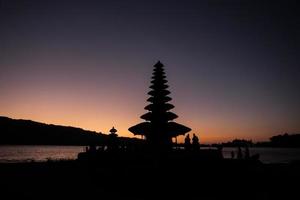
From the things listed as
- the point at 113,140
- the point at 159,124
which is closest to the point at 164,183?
the point at 159,124

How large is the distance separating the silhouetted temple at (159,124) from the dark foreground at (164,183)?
8.85ft

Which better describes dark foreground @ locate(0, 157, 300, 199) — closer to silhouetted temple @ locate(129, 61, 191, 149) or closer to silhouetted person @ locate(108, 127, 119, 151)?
silhouetted temple @ locate(129, 61, 191, 149)

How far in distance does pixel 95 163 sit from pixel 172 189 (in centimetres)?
739

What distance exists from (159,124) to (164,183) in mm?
5054

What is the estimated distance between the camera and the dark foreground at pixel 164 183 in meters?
11.1

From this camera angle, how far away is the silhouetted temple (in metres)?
16.8

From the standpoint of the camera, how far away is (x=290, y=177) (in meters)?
15.5

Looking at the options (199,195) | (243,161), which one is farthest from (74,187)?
(243,161)

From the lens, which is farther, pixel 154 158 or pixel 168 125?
pixel 168 125

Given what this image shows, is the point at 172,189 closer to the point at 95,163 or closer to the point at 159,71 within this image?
the point at 95,163

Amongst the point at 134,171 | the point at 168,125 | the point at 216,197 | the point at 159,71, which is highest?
the point at 159,71

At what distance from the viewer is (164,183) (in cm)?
1267

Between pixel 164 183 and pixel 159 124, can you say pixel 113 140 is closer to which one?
pixel 159 124

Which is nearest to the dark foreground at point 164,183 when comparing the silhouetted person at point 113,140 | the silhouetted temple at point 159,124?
the silhouetted temple at point 159,124
